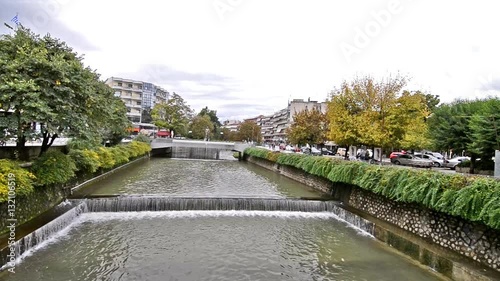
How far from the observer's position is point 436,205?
11.3m

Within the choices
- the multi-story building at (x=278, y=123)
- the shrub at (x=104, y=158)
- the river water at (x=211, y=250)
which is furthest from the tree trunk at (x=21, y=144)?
the multi-story building at (x=278, y=123)

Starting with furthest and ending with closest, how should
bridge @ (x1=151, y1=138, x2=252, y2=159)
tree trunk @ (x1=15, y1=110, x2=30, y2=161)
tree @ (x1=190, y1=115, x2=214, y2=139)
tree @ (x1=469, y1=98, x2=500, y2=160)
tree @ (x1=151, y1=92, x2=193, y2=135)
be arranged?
tree @ (x1=190, y1=115, x2=214, y2=139) < tree @ (x1=151, y1=92, x2=193, y2=135) < bridge @ (x1=151, y1=138, x2=252, y2=159) < tree @ (x1=469, y1=98, x2=500, y2=160) < tree trunk @ (x1=15, y1=110, x2=30, y2=161)

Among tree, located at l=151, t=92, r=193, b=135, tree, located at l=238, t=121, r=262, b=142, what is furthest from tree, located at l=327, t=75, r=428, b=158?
tree, located at l=238, t=121, r=262, b=142

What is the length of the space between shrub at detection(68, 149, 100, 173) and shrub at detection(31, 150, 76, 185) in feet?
13.7

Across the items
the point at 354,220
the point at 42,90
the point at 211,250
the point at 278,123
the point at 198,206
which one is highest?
the point at 278,123

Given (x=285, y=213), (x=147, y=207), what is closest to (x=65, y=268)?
(x=147, y=207)

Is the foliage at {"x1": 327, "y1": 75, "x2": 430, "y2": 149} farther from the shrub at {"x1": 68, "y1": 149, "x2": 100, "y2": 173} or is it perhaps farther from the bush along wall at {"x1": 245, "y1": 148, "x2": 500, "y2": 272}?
the shrub at {"x1": 68, "y1": 149, "x2": 100, "y2": 173}

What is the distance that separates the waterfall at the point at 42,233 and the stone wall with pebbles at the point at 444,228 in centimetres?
1446

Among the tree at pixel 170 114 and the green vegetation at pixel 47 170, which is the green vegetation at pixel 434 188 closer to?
the green vegetation at pixel 47 170

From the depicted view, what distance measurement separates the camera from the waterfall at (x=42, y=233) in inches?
363

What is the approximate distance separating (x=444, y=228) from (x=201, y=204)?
11.3 metres

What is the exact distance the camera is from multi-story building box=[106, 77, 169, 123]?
288 feet

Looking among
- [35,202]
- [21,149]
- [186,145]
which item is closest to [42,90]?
[21,149]

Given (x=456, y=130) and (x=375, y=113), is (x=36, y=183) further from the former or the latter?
(x=456, y=130)
